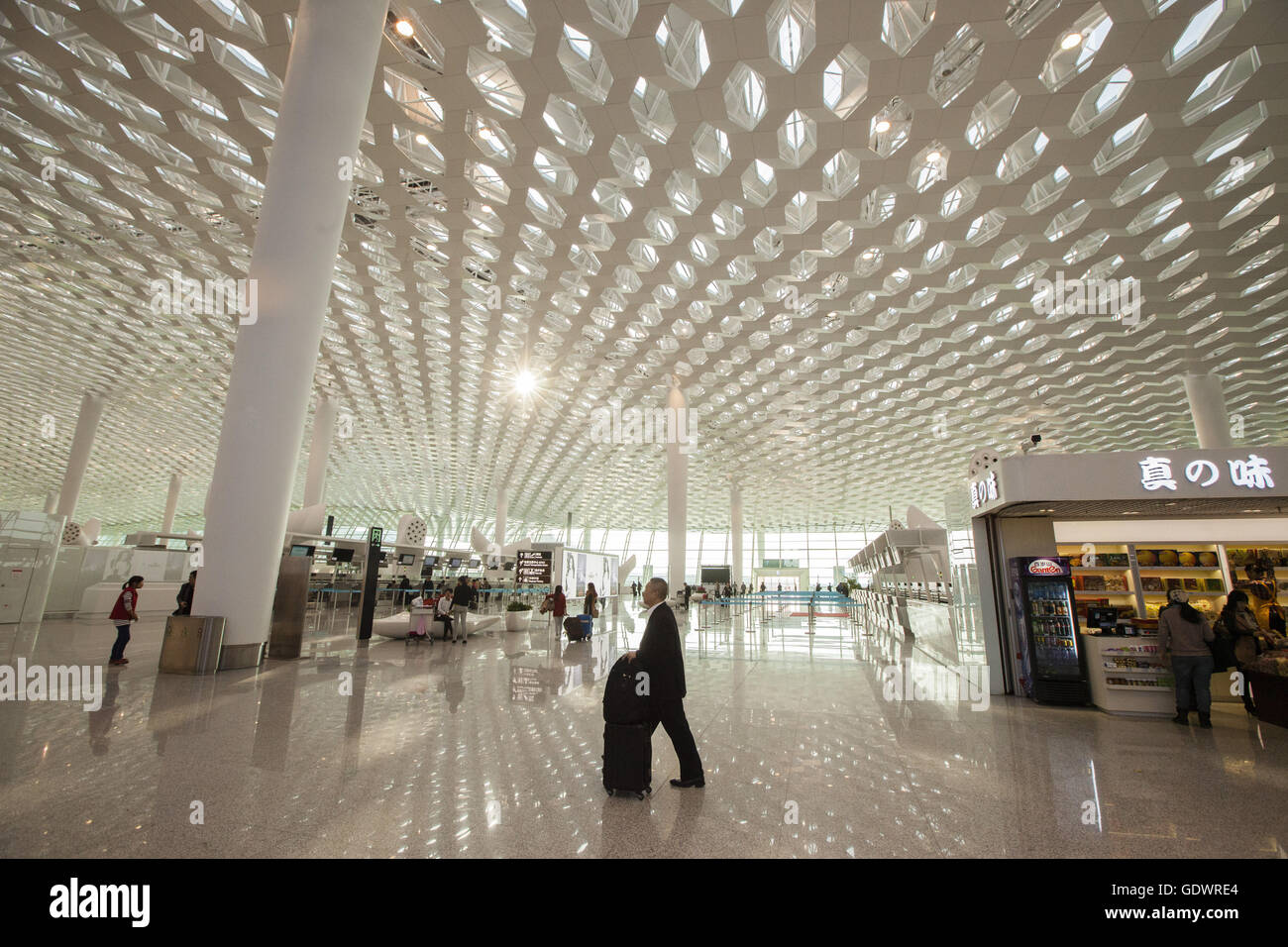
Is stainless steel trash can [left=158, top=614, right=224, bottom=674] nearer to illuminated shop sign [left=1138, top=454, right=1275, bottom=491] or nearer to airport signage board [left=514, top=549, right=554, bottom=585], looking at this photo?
illuminated shop sign [left=1138, top=454, right=1275, bottom=491]

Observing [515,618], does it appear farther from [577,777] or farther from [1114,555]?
[1114,555]

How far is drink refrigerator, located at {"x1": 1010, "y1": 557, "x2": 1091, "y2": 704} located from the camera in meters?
7.31

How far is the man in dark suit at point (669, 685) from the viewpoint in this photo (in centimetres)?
389

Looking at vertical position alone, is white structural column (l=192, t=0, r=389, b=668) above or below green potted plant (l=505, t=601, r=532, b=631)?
above

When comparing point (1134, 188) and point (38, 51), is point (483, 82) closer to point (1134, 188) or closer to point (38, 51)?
point (38, 51)

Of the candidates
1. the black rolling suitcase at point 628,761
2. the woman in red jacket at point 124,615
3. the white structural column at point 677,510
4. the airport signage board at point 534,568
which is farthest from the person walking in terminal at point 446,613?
the white structural column at point 677,510

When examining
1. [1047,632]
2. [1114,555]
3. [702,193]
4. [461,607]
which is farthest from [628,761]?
[702,193]

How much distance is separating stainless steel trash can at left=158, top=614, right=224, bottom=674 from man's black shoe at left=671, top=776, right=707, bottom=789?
23.5 ft

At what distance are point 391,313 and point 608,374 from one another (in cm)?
912

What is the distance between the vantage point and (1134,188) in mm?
11891

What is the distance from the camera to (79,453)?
27.4 meters

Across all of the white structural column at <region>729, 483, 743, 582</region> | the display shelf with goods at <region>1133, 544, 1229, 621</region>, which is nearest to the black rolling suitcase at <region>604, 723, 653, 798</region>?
the display shelf with goods at <region>1133, 544, 1229, 621</region>

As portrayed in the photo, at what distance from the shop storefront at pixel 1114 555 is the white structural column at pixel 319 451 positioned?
25215 millimetres
